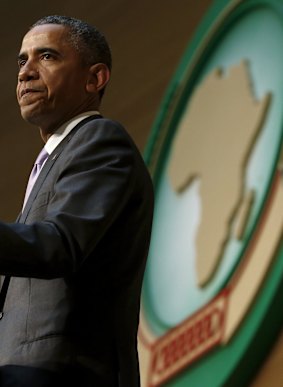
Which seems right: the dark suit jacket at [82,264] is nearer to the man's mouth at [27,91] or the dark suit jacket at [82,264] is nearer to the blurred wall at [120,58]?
the man's mouth at [27,91]

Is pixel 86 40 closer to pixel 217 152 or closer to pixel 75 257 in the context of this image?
pixel 75 257

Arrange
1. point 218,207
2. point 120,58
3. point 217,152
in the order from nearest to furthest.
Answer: point 218,207
point 217,152
point 120,58

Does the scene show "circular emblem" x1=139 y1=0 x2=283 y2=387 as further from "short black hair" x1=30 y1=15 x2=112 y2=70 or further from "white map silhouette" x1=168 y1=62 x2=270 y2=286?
"short black hair" x1=30 y1=15 x2=112 y2=70

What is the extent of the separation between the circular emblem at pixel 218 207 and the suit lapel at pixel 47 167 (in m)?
1.14

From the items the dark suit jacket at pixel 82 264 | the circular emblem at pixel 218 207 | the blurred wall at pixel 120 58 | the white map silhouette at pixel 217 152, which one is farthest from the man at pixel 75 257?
the blurred wall at pixel 120 58

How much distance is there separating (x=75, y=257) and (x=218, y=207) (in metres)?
1.65

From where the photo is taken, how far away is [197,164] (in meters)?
3.27

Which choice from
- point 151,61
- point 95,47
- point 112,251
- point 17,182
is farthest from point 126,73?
point 112,251

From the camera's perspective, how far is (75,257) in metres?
1.46

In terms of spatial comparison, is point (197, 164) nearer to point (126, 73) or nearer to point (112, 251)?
point (126, 73)

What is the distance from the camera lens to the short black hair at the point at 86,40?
1.75m

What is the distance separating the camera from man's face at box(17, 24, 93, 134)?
1.70 meters

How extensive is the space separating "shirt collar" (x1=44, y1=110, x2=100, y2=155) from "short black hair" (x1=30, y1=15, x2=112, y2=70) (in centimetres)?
10

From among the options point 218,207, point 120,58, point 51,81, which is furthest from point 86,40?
point 120,58
